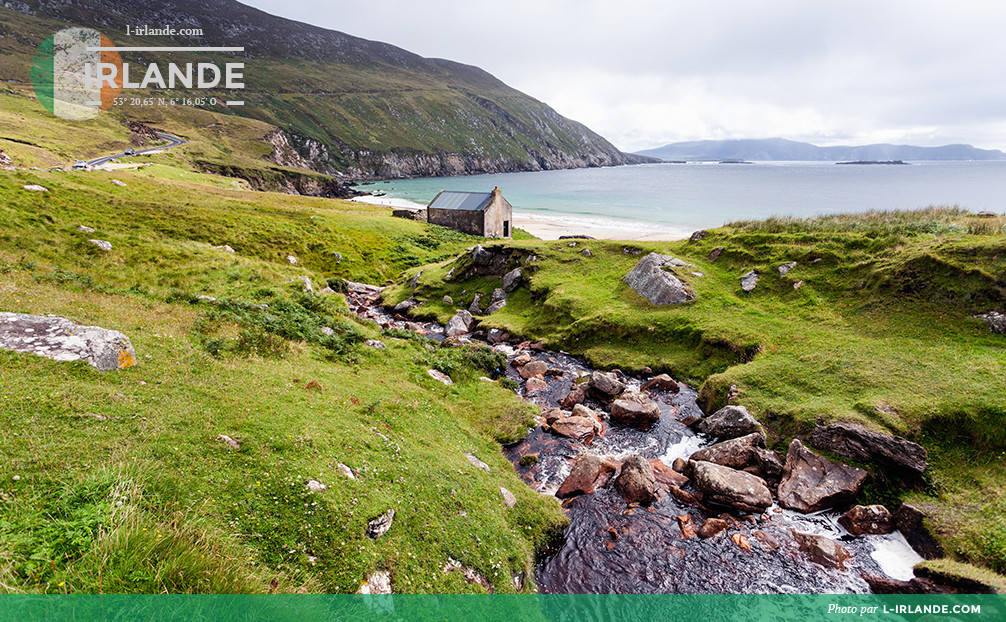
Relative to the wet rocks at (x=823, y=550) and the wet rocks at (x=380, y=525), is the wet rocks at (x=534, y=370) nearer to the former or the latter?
the wet rocks at (x=823, y=550)

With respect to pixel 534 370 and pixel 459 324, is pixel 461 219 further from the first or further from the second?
pixel 534 370

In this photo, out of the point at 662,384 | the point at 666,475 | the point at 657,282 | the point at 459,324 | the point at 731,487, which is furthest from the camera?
the point at 459,324

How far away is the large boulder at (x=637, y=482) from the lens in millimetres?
17500

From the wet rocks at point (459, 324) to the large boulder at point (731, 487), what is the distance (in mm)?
25085

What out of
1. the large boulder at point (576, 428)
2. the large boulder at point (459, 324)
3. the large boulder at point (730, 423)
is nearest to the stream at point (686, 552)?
the large boulder at point (576, 428)

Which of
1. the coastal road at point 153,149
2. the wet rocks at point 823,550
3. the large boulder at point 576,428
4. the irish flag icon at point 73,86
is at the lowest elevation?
the wet rocks at point 823,550

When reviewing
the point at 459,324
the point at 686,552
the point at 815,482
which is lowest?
the point at 686,552

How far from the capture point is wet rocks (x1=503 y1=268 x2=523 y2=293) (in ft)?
147

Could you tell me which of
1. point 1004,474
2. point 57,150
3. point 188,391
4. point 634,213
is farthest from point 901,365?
point 57,150

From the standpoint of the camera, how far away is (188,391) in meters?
14.0

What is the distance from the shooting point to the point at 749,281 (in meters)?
34.9

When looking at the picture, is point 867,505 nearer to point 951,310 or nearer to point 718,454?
point 718,454

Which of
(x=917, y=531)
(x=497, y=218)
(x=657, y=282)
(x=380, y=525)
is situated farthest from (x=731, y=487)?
(x=497, y=218)

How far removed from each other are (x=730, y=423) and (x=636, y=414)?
463 centimetres
